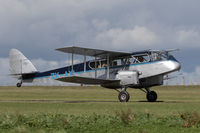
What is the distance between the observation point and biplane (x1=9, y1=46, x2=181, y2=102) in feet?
83.4

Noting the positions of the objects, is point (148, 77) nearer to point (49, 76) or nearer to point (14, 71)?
point (49, 76)

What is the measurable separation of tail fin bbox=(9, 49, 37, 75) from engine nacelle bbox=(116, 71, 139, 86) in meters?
12.3

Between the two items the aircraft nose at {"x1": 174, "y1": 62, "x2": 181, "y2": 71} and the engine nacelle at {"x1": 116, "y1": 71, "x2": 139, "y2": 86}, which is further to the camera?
the engine nacelle at {"x1": 116, "y1": 71, "x2": 139, "y2": 86}

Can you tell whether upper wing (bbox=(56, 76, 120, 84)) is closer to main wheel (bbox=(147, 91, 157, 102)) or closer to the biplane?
the biplane

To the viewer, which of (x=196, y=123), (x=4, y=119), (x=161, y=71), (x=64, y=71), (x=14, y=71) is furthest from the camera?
(x=14, y=71)

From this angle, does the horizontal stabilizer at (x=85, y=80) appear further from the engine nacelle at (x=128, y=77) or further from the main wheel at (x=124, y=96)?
the main wheel at (x=124, y=96)

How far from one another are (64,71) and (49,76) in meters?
2.09

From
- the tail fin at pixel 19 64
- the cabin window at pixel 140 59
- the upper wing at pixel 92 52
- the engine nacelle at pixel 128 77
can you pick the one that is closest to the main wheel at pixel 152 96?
the engine nacelle at pixel 128 77

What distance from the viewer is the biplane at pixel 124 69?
83.4 ft

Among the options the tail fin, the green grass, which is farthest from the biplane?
the tail fin

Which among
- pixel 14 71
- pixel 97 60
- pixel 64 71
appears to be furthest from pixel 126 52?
pixel 14 71

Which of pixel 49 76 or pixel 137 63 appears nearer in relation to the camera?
pixel 137 63

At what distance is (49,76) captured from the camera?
108 feet

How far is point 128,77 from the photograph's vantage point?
25.7 metres
